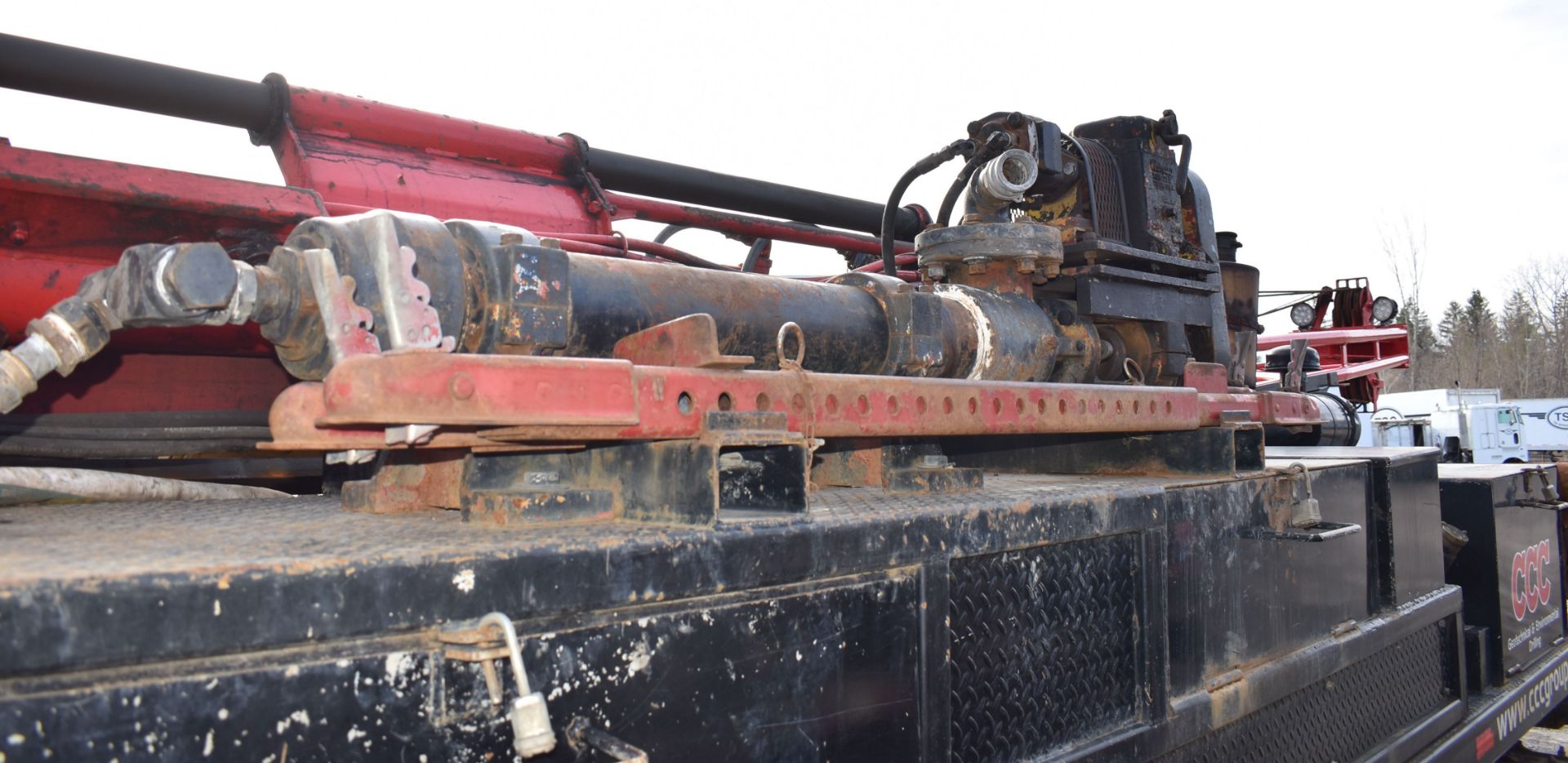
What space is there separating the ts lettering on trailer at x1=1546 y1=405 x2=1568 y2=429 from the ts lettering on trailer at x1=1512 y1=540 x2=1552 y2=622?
61.4 feet

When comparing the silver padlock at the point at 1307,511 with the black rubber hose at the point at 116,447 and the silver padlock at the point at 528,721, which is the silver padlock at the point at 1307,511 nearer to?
the silver padlock at the point at 528,721

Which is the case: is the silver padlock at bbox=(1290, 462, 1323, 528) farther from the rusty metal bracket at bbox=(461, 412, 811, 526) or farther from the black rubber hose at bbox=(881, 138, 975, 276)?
the rusty metal bracket at bbox=(461, 412, 811, 526)

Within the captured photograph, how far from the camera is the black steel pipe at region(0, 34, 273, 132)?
2.40 meters

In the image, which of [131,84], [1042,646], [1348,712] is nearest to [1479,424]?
[1348,712]

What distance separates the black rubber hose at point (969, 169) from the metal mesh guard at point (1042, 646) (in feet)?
3.49

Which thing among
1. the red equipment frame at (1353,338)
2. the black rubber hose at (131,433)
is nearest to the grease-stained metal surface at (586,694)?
the black rubber hose at (131,433)

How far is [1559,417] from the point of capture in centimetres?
2000

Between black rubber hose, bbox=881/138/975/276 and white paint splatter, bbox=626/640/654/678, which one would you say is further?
black rubber hose, bbox=881/138/975/276

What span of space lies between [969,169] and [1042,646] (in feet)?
4.44

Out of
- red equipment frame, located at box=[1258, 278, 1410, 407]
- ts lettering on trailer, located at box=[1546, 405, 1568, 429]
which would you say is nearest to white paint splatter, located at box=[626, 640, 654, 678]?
red equipment frame, located at box=[1258, 278, 1410, 407]

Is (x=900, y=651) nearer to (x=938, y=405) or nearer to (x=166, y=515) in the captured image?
(x=938, y=405)

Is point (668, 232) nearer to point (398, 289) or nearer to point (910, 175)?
point (910, 175)

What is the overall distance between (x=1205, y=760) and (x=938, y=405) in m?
1.18

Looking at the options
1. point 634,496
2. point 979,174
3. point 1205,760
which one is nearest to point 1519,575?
point 1205,760
